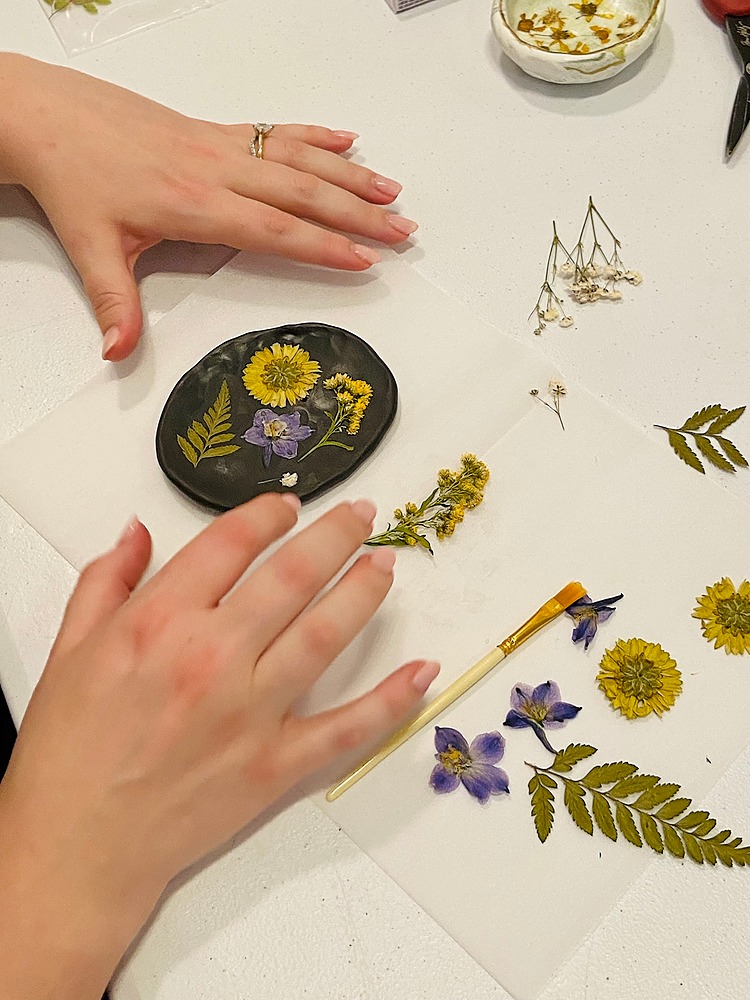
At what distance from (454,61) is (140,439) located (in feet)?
1.84

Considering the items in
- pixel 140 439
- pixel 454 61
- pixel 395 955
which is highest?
pixel 454 61

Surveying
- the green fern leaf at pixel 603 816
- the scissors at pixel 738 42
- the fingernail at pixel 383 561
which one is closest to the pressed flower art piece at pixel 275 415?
the fingernail at pixel 383 561

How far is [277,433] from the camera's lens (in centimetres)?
76

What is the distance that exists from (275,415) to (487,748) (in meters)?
0.32

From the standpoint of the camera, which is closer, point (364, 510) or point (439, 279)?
point (364, 510)

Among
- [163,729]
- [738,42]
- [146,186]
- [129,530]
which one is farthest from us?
[738,42]

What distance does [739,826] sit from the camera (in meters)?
0.62

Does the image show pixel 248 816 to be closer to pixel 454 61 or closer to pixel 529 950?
pixel 529 950

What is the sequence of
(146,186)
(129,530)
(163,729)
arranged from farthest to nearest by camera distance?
1. (146,186)
2. (129,530)
3. (163,729)

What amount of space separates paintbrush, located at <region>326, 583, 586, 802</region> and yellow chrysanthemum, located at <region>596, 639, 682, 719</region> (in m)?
0.05

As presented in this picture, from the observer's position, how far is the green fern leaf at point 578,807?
0.62 meters

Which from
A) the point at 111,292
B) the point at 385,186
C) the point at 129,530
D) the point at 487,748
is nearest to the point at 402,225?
the point at 385,186

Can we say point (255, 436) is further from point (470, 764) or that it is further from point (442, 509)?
point (470, 764)

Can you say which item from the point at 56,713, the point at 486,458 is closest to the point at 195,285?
the point at 486,458
